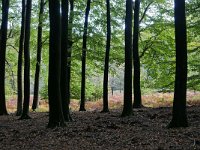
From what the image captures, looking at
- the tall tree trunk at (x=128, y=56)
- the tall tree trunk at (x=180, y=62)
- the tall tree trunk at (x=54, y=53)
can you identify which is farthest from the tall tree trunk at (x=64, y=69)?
the tall tree trunk at (x=180, y=62)

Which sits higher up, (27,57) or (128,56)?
(27,57)

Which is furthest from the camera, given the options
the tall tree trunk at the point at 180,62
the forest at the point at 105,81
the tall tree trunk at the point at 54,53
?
the tall tree trunk at the point at 54,53

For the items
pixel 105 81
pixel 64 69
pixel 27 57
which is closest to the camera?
pixel 64 69

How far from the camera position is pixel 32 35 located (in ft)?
98.4

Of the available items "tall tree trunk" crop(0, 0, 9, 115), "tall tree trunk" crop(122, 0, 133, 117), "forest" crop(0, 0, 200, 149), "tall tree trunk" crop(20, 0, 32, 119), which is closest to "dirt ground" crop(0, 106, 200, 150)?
"forest" crop(0, 0, 200, 149)

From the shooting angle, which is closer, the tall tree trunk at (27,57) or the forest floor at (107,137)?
the forest floor at (107,137)

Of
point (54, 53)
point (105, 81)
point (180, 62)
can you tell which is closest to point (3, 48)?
point (105, 81)

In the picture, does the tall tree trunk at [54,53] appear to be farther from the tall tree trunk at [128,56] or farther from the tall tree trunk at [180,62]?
the tall tree trunk at [180,62]

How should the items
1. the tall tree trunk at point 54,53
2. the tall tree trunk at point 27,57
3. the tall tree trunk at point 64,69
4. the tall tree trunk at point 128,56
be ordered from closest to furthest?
the tall tree trunk at point 54,53 < the tall tree trunk at point 64,69 < the tall tree trunk at point 128,56 < the tall tree trunk at point 27,57

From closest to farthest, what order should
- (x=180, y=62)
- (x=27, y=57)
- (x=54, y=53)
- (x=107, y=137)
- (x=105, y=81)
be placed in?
1. (x=107, y=137)
2. (x=180, y=62)
3. (x=54, y=53)
4. (x=27, y=57)
5. (x=105, y=81)

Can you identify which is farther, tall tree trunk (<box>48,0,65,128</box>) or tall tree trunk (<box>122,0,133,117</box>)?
tall tree trunk (<box>122,0,133,117</box>)

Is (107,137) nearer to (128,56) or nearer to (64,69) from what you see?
(64,69)

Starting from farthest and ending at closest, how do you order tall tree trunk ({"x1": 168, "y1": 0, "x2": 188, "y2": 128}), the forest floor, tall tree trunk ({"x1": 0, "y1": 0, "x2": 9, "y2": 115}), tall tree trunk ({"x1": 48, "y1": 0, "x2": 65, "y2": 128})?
1. tall tree trunk ({"x1": 0, "y1": 0, "x2": 9, "y2": 115})
2. tall tree trunk ({"x1": 48, "y1": 0, "x2": 65, "y2": 128})
3. tall tree trunk ({"x1": 168, "y1": 0, "x2": 188, "y2": 128})
4. the forest floor

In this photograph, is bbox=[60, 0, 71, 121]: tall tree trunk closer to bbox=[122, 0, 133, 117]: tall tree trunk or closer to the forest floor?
the forest floor
